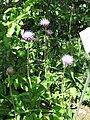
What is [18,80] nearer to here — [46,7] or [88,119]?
[88,119]

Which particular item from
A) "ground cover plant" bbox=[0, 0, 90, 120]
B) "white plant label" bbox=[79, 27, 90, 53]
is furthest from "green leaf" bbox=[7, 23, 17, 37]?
"white plant label" bbox=[79, 27, 90, 53]

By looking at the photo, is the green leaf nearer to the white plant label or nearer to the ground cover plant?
the ground cover plant

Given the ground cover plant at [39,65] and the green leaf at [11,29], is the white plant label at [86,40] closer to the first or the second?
the ground cover plant at [39,65]

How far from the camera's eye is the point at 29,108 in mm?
2541

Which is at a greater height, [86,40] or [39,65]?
[39,65]

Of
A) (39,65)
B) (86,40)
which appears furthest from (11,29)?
(86,40)

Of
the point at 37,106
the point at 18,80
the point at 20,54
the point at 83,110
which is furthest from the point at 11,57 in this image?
the point at 83,110

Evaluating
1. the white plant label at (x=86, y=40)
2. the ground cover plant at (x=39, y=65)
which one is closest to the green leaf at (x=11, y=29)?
the ground cover plant at (x=39, y=65)

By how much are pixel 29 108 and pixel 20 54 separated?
554 millimetres

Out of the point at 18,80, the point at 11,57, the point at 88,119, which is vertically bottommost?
the point at 88,119

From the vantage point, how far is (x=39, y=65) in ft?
10.1

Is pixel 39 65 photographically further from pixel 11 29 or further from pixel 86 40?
pixel 86 40

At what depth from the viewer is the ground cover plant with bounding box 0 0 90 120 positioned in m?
2.55

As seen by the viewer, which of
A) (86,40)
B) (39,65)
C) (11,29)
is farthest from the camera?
(39,65)
